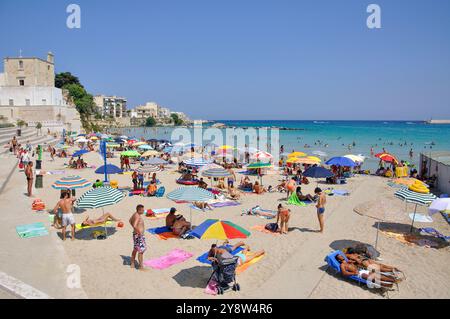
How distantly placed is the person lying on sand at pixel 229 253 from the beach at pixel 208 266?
22 centimetres

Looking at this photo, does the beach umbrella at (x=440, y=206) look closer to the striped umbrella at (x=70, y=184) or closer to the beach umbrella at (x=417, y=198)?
the beach umbrella at (x=417, y=198)

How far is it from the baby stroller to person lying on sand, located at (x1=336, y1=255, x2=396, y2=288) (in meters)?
2.15

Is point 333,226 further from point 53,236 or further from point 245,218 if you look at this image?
point 53,236

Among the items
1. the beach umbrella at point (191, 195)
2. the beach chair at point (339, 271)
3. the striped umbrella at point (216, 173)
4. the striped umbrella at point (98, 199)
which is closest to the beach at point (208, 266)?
the beach chair at point (339, 271)

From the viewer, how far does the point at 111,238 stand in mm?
8727

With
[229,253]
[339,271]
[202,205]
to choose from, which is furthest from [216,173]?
[339,271]

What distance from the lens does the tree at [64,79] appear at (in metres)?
74.2

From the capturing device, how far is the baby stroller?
599 centimetres

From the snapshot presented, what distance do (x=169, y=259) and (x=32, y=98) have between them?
50.1 m

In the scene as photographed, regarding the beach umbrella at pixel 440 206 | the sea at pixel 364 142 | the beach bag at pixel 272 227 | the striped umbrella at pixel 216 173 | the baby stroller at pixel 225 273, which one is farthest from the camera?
the sea at pixel 364 142

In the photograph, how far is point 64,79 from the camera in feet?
247

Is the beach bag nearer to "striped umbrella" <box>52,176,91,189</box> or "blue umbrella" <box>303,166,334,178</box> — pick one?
"blue umbrella" <box>303,166,334,178</box>
